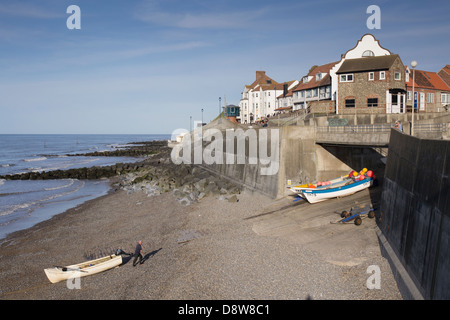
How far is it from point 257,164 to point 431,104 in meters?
28.8

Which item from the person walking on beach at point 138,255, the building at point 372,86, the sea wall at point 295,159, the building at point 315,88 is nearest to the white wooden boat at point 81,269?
the person walking on beach at point 138,255

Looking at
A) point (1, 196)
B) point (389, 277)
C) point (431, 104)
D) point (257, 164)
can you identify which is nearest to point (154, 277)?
point (389, 277)

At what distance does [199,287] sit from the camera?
14.3 meters

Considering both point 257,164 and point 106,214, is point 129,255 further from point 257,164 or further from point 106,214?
point 257,164

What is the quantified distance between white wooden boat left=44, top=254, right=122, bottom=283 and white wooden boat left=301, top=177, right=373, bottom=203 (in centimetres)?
1364

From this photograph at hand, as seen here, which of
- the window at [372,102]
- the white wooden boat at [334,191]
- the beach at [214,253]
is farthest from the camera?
the window at [372,102]

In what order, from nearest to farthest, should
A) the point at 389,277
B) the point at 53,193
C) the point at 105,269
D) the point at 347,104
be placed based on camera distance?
the point at 389,277, the point at 105,269, the point at 347,104, the point at 53,193

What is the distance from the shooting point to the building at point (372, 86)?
37.2m

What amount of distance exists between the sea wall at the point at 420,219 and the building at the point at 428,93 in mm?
30162

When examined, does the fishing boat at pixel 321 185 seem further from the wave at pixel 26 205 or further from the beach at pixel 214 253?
the wave at pixel 26 205

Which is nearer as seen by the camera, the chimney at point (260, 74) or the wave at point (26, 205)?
the wave at point (26, 205)

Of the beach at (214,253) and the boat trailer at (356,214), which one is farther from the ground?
the boat trailer at (356,214)

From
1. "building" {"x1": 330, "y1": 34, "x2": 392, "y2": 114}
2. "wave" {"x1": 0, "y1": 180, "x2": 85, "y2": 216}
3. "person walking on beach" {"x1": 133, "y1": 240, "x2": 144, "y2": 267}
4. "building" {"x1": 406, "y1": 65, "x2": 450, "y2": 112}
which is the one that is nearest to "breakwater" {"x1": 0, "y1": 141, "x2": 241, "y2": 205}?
"wave" {"x1": 0, "y1": 180, "x2": 85, "y2": 216}

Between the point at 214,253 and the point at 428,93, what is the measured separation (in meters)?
40.6
